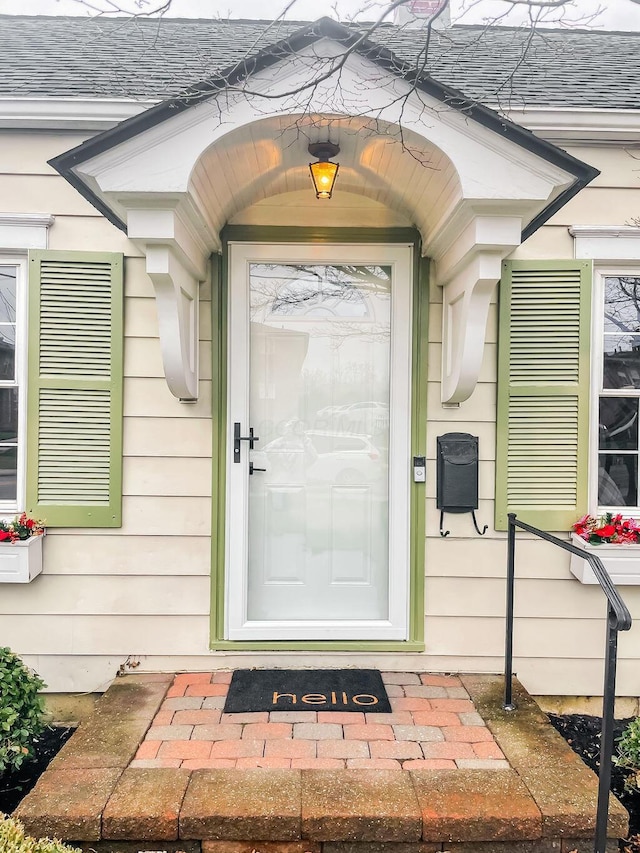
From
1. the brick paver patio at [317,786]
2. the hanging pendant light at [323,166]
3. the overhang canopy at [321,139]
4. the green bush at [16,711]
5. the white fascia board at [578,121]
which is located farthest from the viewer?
the white fascia board at [578,121]

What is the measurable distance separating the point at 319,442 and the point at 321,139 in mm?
1476

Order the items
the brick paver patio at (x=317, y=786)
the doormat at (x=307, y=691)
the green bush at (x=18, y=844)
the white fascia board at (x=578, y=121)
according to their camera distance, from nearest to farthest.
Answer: the green bush at (x=18, y=844) < the brick paver patio at (x=317, y=786) < the doormat at (x=307, y=691) < the white fascia board at (x=578, y=121)

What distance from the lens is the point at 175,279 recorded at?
2373 mm

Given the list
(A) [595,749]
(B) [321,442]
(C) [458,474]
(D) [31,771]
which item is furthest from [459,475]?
(D) [31,771]

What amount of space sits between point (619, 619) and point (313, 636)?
5.48 ft

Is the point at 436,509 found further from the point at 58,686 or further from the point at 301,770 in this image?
the point at 58,686

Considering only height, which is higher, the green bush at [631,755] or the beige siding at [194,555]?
the beige siding at [194,555]

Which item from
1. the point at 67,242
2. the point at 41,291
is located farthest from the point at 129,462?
the point at 67,242

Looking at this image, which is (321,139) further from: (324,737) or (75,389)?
(324,737)

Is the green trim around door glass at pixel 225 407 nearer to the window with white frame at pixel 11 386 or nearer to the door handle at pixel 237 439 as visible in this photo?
the door handle at pixel 237 439

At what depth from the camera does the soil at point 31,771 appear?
2229 mm

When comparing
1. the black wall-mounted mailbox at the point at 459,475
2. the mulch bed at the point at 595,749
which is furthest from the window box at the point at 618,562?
the mulch bed at the point at 595,749

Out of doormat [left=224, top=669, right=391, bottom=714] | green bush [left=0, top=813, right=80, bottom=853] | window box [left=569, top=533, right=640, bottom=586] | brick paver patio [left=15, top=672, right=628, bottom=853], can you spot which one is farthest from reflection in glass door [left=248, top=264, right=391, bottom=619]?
green bush [left=0, top=813, right=80, bottom=853]

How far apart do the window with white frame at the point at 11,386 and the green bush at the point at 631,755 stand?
3047 mm
